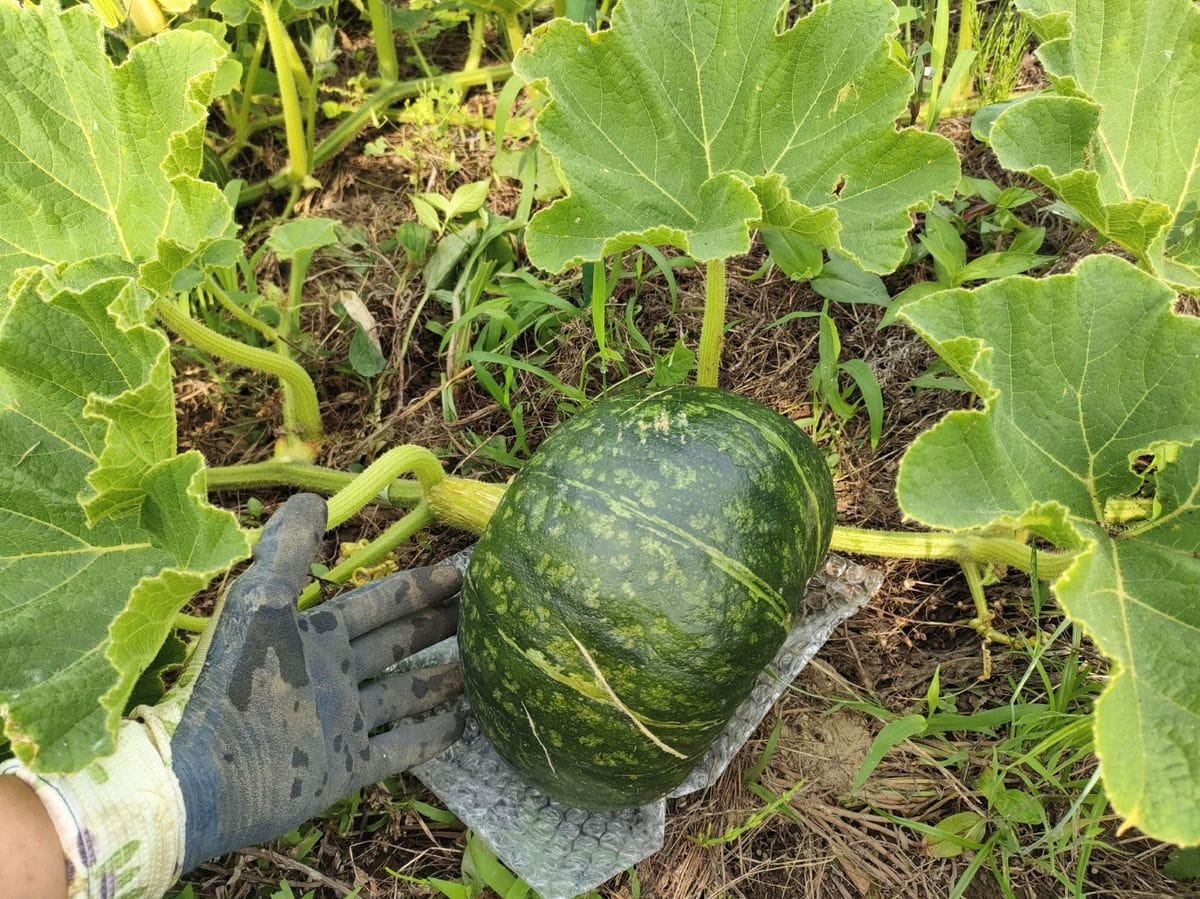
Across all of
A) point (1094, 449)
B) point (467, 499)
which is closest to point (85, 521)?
point (467, 499)

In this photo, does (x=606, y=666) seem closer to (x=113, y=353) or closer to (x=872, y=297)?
(x=113, y=353)

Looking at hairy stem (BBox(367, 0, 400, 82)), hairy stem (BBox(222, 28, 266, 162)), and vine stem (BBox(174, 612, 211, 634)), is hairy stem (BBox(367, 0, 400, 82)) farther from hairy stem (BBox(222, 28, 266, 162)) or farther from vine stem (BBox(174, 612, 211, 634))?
vine stem (BBox(174, 612, 211, 634))

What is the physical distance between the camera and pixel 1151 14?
81.6 inches

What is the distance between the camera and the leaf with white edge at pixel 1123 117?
200cm

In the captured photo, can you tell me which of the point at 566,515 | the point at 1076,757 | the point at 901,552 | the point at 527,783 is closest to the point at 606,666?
the point at 566,515

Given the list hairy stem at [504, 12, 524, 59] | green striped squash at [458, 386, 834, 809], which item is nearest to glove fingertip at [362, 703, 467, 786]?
green striped squash at [458, 386, 834, 809]

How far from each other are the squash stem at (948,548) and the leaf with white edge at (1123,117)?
635mm

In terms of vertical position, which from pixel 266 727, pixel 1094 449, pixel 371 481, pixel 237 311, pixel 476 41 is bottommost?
pixel 266 727

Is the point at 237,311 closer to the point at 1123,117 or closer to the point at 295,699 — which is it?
the point at 295,699

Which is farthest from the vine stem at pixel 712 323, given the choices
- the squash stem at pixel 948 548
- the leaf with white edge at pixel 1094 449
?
the leaf with white edge at pixel 1094 449

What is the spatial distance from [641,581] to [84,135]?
5.30 ft

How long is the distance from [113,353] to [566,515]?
0.90 meters

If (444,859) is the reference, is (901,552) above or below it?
above

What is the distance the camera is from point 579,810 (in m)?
2.41
